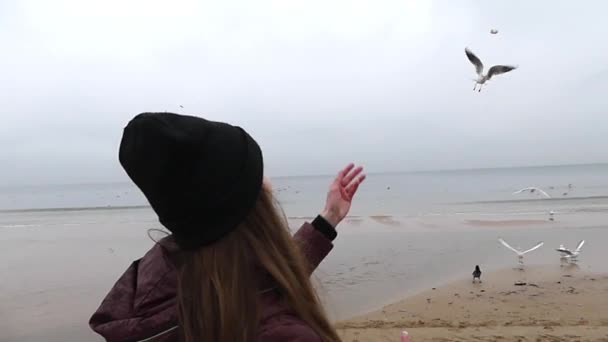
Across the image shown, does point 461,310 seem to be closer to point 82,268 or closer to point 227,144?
point 227,144

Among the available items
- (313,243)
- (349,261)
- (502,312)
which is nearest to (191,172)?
→ (313,243)

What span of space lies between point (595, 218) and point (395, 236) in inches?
366

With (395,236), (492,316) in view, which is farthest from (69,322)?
(395,236)

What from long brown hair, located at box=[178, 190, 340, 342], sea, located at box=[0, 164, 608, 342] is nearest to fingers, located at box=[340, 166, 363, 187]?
sea, located at box=[0, 164, 608, 342]

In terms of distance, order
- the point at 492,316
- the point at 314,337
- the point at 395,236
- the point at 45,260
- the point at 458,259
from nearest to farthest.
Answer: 1. the point at 314,337
2. the point at 492,316
3. the point at 458,259
4. the point at 45,260
5. the point at 395,236

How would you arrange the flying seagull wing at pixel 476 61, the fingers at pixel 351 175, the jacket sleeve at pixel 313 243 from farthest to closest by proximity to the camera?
the flying seagull wing at pixel 476 61, the fingers at pixel 351 175, the jacket sleeve at pixel 313 243

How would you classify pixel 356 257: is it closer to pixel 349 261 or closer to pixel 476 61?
pixel 349 261

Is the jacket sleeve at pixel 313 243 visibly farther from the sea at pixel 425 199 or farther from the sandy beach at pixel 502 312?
the sandy beach at pixel 502 312

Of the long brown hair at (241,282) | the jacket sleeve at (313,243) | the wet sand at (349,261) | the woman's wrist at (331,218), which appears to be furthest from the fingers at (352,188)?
the wet sand at (349,261)

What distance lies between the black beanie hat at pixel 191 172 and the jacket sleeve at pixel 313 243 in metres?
0.51

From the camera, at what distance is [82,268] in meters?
14.1

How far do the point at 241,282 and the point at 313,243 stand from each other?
21.7 inches

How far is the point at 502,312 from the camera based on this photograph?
8.96m

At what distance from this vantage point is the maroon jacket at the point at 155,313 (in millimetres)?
1211
